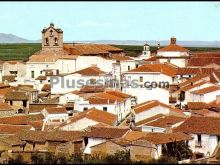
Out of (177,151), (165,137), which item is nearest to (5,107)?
(165,137)

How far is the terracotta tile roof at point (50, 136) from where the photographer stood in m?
27.2

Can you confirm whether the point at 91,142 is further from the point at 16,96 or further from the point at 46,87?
the point at 46,87

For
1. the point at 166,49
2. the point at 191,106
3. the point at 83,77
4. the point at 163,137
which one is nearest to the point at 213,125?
the point at 163,137

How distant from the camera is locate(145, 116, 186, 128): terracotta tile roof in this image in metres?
28.2

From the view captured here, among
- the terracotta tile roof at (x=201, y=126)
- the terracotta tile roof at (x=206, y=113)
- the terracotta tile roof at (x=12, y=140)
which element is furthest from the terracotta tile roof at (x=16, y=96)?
the terracotta tile roof at (x=201, y=126)

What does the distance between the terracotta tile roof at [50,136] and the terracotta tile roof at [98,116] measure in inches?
91.8

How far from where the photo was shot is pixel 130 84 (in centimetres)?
3934

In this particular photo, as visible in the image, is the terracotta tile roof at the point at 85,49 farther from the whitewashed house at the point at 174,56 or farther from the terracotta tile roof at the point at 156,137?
the terracotta tile roof at the point at 156,137

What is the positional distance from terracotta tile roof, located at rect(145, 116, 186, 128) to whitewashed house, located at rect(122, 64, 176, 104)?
26.2ft

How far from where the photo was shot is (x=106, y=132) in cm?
2734

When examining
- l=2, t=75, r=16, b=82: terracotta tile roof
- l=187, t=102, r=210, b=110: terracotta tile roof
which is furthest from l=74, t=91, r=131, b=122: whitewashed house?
l=2, t=75, r=16, b=82: terracotta tile roof

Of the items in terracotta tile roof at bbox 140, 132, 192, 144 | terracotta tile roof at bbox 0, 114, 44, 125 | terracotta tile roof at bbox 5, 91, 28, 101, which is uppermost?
terracotta tile roof at bbox 5, 91, 28, 101

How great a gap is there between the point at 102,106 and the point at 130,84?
651 cm

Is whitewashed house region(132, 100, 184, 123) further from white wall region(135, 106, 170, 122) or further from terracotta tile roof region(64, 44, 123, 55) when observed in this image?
terracotta tile roof region(64, 44, 123, 55)
